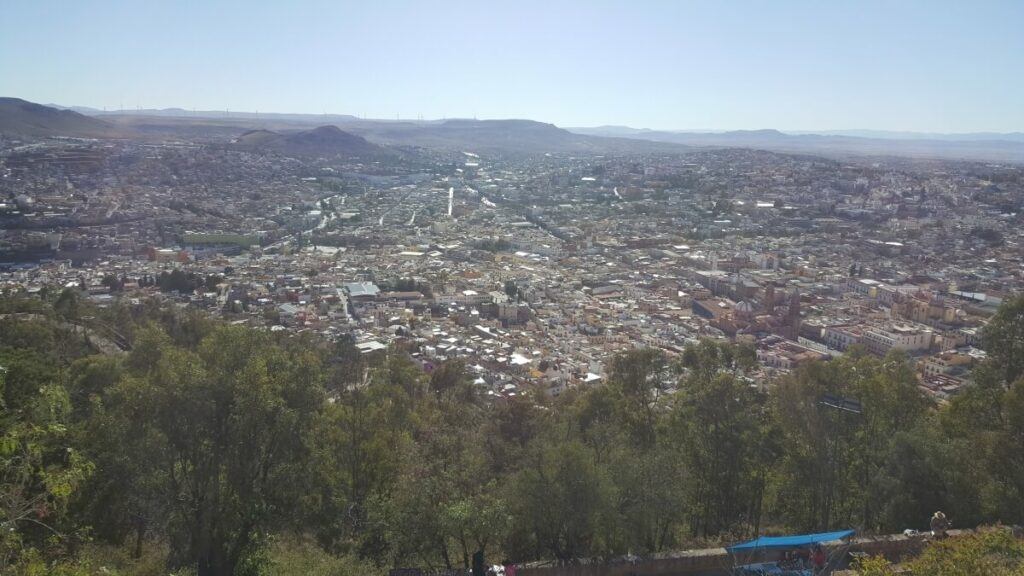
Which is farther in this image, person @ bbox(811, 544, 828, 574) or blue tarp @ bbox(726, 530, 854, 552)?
blue tarp @ bbox(726, 530, 854, 552)

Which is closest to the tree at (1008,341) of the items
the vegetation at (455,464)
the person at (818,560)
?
the vegetation at (455,464)

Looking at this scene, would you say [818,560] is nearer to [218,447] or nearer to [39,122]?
[218,447]

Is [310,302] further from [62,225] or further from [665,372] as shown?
[62,225]

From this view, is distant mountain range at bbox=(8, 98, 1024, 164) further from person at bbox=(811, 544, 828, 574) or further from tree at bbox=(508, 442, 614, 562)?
person at bbox=(811, 544, 828, 574)

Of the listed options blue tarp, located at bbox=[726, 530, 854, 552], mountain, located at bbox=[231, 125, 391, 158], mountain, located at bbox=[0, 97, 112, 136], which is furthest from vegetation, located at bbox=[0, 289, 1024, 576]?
mountain, located at bbox=[231, 125, 391, 158]

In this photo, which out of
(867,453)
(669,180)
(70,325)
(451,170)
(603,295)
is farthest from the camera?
(451,170)

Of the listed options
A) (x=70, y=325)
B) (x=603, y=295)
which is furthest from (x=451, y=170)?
(x=70, y=325)
